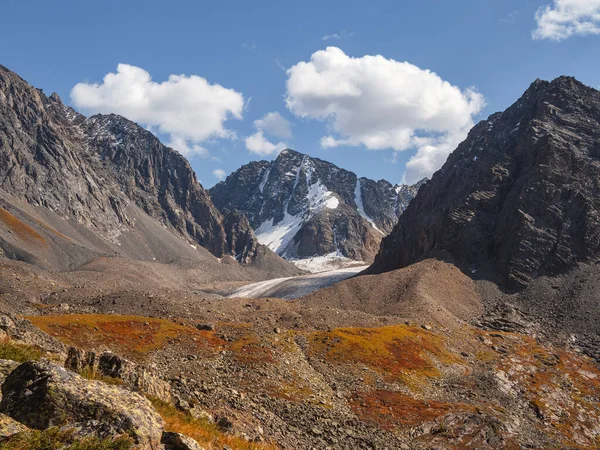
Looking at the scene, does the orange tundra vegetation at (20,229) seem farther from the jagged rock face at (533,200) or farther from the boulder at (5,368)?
the boulder at (5,368)

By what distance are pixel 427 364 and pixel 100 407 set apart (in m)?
68.0

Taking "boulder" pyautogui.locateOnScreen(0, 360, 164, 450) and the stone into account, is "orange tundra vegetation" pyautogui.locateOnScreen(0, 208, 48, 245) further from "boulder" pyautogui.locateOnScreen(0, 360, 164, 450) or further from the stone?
"boulder" pyautogui.locateOnScreen(0, 360, 164, 450)

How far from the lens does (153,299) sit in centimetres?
8169

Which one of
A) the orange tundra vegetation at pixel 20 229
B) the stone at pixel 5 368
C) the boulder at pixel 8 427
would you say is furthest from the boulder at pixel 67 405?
the orange tundra vegetation at pixel 20 229

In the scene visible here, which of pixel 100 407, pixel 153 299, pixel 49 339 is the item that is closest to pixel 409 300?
pixel 153 299

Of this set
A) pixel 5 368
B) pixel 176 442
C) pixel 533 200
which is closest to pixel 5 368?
pixel 5 368

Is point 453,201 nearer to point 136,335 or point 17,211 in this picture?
point 136,335

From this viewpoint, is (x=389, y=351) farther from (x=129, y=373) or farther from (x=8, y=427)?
(x=8, y=427)

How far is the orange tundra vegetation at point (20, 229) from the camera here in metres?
172

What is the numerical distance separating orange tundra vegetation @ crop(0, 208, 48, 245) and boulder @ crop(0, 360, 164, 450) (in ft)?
604

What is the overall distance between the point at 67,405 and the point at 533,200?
170 m

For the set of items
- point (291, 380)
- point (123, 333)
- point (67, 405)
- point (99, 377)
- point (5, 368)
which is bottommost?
point (291, 380)

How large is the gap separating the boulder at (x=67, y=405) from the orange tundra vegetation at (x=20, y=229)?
184185 mm

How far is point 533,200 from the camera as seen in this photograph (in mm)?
157500
